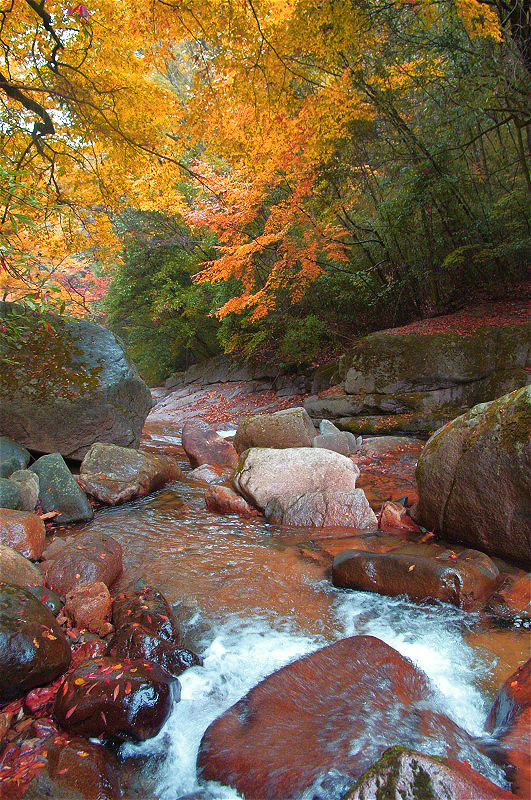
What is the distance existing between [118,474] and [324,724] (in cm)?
461

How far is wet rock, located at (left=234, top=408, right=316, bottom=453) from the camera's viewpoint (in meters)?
7.22

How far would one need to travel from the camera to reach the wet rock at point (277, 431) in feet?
23.7

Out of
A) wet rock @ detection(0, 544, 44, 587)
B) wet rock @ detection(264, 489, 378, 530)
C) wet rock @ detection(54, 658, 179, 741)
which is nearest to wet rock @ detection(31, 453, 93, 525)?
wet rock @ detection(0, 544, 44, 587)

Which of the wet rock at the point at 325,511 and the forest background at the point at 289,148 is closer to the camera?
the wet rock at the point at 325,511

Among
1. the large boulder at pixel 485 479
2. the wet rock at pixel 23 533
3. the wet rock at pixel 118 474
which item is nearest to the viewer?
the large boulder at pixel 485 479

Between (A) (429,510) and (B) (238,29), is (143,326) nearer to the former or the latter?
(B) (238,29)

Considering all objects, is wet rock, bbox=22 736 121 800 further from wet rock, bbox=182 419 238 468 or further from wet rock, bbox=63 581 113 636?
wet rock, bbox=182 419 238 468

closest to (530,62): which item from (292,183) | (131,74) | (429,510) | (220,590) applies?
(292,183)

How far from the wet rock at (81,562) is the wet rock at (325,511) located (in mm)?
2017

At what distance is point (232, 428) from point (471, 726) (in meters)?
10.1

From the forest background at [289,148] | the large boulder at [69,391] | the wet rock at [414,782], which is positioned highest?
the forest background at [289,148]

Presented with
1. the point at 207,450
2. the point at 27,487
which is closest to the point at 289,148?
the point at 207,450

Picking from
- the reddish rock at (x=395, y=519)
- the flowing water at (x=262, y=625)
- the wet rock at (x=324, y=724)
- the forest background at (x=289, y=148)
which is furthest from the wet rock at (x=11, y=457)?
the reddish rock at (x=395, y=519)

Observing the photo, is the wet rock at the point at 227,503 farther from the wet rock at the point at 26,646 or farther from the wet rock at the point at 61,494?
the wet rock at the point at 26,646
